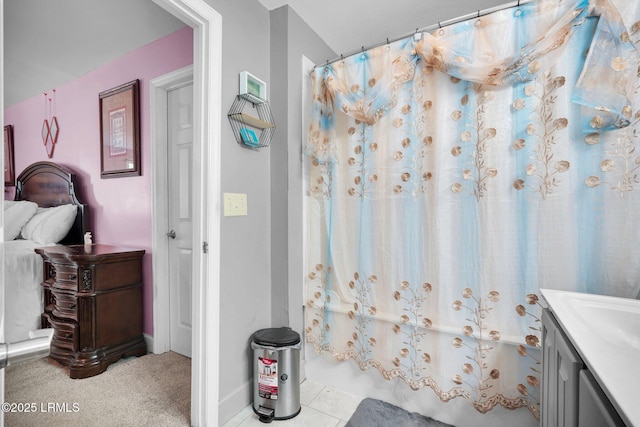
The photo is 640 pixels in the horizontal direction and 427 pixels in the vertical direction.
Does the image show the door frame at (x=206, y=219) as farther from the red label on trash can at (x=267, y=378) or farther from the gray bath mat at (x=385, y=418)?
the gray bath mat at (x=385, y=418)

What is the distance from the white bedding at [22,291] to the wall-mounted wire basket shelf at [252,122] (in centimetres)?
208

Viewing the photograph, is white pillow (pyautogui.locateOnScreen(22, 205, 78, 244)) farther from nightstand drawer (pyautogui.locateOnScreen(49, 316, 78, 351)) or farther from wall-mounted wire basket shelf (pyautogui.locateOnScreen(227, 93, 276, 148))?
wall-mounted wire basket shelf (pyautogui.locateOnScreen(227, 93, 276, 148))

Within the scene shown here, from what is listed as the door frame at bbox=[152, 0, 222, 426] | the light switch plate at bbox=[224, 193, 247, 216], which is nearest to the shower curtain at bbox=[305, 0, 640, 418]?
the light switch plate at bbox=[224, 193, 247, 216]

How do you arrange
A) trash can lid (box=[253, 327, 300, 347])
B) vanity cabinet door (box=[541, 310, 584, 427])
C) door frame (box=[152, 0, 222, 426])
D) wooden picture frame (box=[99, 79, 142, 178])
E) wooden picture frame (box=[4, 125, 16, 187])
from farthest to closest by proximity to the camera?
wooden picture frame (box=[4, 125, 16, 187]) → wooden picture frame (box=[99, 79, 142, 178]) → trash can lid (box=[253, 327, 300, 347]) → door frame (box=[152, 0, 222, 426]) → vanity cabinet door (box=[541, 310, 584, 427])

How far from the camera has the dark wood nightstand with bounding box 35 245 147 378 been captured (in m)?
2.11

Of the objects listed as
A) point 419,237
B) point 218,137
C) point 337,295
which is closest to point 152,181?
point 218,137

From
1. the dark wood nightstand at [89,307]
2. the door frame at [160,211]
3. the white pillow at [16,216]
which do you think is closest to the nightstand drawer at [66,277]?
the dark wood nightstand at [89,307]

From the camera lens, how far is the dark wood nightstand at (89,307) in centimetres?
211

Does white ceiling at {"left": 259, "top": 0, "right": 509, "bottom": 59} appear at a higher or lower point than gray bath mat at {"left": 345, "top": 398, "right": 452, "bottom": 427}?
higher

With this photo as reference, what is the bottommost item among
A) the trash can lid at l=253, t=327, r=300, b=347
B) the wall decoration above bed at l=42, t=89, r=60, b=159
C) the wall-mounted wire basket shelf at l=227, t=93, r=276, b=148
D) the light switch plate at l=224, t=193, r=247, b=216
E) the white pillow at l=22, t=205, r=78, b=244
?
the trash can lid at l=253, t=327, r=300, b=347

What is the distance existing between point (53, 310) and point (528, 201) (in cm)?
315

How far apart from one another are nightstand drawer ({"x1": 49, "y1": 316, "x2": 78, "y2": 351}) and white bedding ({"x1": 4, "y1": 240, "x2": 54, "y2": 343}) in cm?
37

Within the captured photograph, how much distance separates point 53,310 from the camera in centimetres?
227

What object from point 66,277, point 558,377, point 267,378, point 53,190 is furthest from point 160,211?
point 558,377
